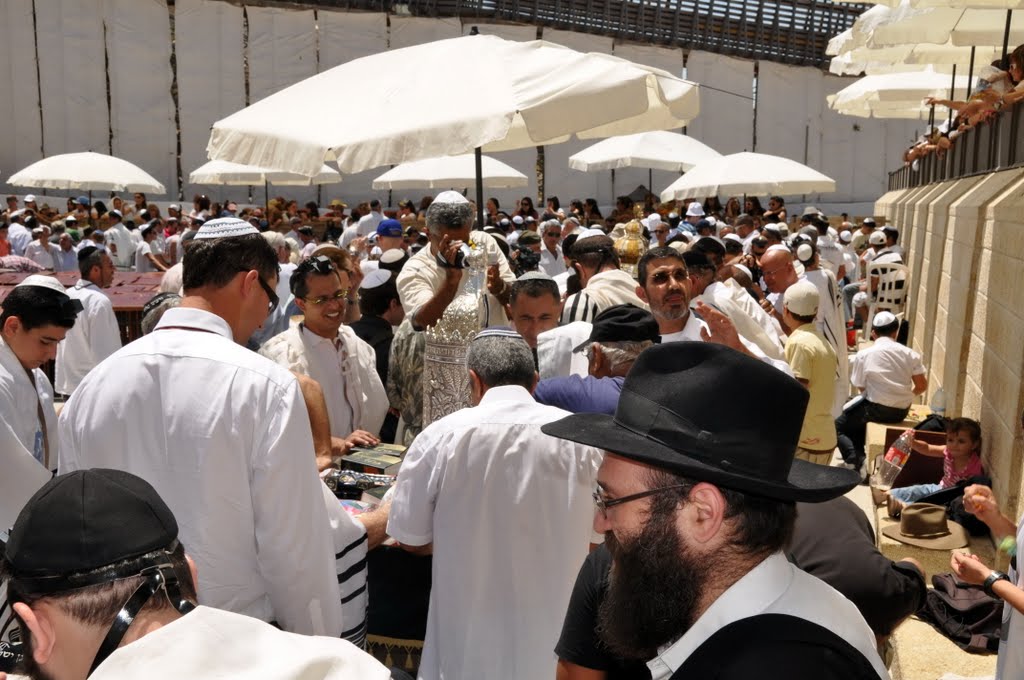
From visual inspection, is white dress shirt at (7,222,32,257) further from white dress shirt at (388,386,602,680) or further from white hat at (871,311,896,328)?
white dress shirt at (388,386,602,680)

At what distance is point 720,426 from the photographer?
6.20ft

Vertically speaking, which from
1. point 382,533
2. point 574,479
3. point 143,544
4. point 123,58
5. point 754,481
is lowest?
point 382,533

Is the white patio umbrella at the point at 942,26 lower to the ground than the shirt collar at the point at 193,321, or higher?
higher

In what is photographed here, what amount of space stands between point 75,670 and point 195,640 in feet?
1.47

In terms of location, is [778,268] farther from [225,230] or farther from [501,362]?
[225,230]

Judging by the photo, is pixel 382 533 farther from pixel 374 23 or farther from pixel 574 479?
pixel 374 23

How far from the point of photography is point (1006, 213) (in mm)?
6824

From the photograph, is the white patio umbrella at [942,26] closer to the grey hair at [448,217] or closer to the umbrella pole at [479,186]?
the umbrella pole at [479,186]

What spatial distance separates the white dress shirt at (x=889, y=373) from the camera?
8594 millimetres

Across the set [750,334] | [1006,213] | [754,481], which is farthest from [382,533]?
[1006,213]

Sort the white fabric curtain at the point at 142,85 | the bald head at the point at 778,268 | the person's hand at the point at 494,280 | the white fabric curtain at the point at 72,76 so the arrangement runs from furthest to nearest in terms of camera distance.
Answer: the white fabric curtain at the point at 142,85 → the white fabric curtain at the point at 72,76 → the bald head at the point at 778,268 → the person's hand at the point at 494,280

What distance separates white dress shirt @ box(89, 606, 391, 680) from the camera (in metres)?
1.40

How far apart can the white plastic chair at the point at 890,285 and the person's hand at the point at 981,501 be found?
30.7ft

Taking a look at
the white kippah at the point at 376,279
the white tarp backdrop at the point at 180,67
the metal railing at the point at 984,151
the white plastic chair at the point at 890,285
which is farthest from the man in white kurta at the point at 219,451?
the white tarp backdrop at the point at 180,67
